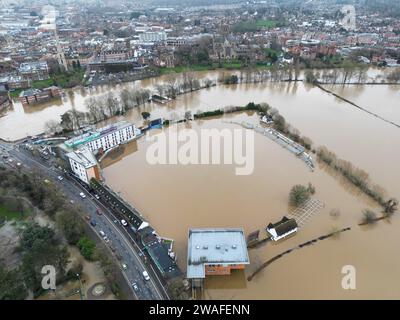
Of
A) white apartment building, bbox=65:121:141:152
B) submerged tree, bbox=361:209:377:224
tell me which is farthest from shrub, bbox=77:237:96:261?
submerged tree, bbox=361:209:377:224

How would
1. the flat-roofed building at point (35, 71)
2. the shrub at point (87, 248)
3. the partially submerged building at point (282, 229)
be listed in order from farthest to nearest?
the flat-roofed building at point (35, 71) < the partially submerged building at point (282, 229) < the shrub at point (87, 248)

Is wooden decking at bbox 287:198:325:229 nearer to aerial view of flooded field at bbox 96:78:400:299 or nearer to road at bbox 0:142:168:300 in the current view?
aerial view of flooded field at bbox 96:78:400:299

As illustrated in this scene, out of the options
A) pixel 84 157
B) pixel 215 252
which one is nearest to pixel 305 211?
pixel 215 252

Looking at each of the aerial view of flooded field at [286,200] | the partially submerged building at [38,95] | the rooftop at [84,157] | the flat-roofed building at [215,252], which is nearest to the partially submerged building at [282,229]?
the aerial view of flooded field at [286,200]

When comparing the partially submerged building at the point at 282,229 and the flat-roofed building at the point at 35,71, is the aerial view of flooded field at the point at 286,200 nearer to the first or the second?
the partially submerged building at the point at 282,229

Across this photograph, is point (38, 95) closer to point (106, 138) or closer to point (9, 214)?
point (106, 138)

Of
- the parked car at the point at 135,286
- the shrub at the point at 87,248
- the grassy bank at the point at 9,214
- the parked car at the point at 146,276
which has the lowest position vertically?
the parked car at the point at 135,286

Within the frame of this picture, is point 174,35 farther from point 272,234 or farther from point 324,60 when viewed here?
point 272,234
